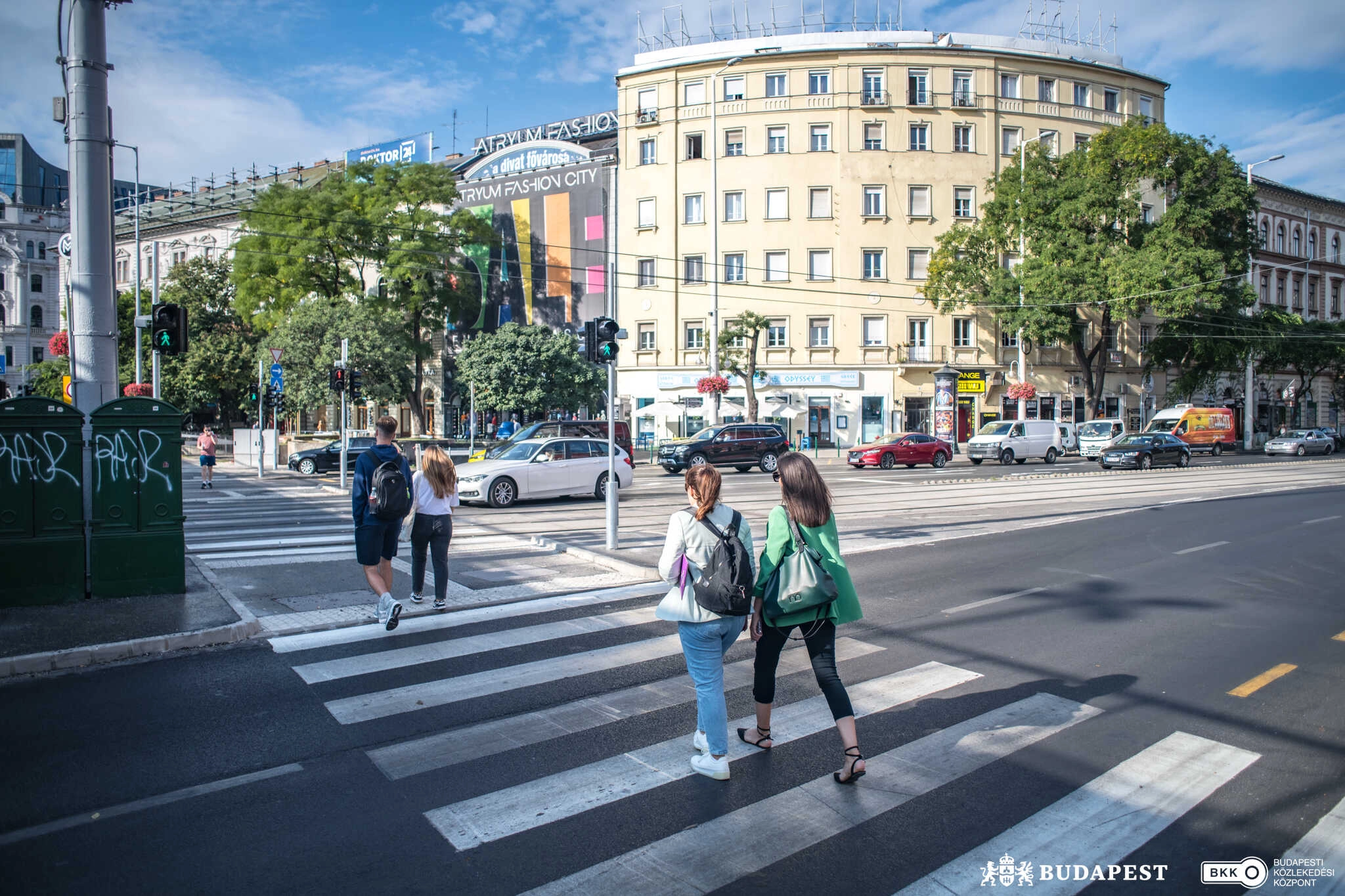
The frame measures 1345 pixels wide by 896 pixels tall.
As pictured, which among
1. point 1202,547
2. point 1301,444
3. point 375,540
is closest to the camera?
point 375,540

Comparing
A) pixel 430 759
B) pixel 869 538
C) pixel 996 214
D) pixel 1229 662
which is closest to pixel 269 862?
pixel 430 759

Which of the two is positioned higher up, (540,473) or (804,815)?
(540,473)

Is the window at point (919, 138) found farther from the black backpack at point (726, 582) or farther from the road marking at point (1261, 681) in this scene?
the black backpack at point (726, 582)

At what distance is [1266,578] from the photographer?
9805 millimetres

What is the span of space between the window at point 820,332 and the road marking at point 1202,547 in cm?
3306

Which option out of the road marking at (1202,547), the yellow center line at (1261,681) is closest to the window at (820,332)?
the road marking at (1202,547)

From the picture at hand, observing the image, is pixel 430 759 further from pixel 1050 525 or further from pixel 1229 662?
pixel 1050 525

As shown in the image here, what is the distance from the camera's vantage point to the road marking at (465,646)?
635 centimetres

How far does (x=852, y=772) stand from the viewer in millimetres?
4371

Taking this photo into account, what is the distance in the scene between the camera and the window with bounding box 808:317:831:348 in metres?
44.9

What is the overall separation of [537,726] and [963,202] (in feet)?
150

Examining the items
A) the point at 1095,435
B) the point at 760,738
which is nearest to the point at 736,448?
the point at 1095,435

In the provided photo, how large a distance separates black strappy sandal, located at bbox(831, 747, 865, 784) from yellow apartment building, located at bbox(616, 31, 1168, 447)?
4001cm

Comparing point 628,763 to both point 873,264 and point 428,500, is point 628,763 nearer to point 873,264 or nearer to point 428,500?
point 428,500
